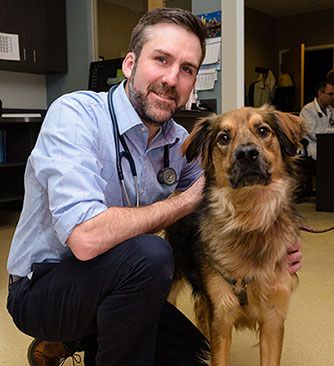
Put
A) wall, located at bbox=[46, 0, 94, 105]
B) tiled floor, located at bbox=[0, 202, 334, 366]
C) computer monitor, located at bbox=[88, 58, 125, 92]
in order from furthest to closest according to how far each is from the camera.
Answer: wall, located at bbox=[46, 0, 94, 105], computer monitor, located at bbox=[88, 58, 125, 92], tiled floor, located at bbox=[0, 202, 334, 366]

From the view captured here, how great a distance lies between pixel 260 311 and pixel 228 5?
2.74 meters

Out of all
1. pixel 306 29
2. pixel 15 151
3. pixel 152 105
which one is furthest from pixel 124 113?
pixel 306 29

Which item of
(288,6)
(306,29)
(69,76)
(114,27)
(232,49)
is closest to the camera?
(232,49)

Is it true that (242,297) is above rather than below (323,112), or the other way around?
below

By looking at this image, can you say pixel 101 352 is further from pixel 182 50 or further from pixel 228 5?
pixel 228 5

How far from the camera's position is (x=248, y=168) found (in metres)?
1.33

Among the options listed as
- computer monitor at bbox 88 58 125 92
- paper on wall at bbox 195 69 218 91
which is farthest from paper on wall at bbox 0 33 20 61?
paper on wall at bbox 195 69 218 91

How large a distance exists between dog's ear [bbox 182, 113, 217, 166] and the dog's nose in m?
0.21

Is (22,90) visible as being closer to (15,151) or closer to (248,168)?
(15,151)

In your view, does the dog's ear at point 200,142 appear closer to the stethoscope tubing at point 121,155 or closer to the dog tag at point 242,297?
the stethoscope tubing at point 121,155

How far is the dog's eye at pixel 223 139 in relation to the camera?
4.74 feet

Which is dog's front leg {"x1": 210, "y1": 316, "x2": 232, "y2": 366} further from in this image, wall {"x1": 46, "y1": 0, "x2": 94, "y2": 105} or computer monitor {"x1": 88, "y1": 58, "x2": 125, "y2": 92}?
wall {"x1": 46, "y1": 0, "x2": 94, "y2": 105}

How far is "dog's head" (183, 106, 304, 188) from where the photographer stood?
1334mm

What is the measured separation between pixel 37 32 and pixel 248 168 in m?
4.24
